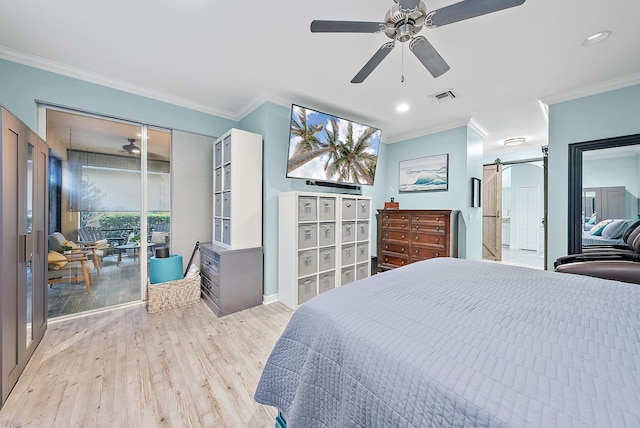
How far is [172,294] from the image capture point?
301 cm

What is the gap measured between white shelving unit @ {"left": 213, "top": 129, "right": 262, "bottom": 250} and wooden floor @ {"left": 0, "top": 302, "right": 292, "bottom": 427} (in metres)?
0.97

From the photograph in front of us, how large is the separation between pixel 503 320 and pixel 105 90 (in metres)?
4.13

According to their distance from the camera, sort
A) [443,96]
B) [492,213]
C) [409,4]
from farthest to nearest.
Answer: [492,213]
[443,96]
[409,4]

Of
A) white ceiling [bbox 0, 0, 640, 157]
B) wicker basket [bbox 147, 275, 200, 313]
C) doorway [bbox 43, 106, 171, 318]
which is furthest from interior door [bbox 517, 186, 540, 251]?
doorway [bbox 43, 106, 171, 318]

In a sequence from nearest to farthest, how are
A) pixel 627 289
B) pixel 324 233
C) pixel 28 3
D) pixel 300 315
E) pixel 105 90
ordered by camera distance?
pixel 300 315 → pixel 627 289 → pixel 28 3 → pixel 105 90 → pixel 324 233

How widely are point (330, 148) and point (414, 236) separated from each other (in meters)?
1.98

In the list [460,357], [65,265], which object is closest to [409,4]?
[460,357]

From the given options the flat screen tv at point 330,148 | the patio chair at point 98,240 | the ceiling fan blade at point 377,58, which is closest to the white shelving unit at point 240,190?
the flat screen tv at point 330,148

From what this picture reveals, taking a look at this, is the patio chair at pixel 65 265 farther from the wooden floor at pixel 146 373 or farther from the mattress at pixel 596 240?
the mattress at pixel 596 240

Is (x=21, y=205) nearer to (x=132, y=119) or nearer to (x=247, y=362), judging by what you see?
(x=132, y=119)

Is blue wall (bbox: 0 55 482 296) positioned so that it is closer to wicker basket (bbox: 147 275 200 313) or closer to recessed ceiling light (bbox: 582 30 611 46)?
wicker basket (bbox: 147 275 200 313)

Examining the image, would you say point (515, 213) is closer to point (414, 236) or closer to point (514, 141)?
point (514, 141)

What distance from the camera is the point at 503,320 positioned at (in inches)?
39.4

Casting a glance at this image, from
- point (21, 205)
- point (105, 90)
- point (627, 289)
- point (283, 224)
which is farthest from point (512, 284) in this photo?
point (105, 90)
